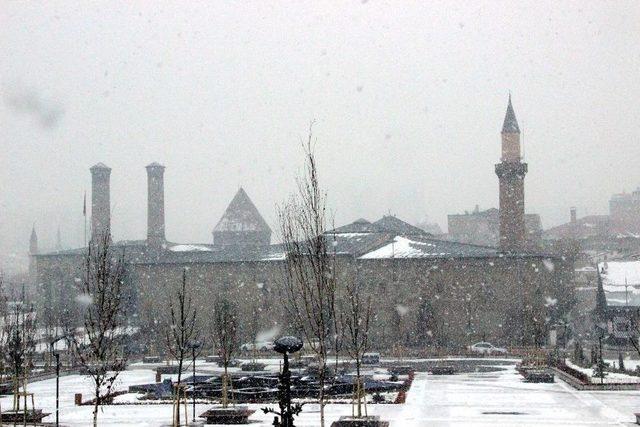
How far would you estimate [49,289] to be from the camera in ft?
237

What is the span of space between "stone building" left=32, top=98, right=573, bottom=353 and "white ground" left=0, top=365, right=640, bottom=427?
20.9 m

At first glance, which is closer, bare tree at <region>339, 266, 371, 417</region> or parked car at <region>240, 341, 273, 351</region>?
bare tree at <region>339, 266, 371, 417</region>

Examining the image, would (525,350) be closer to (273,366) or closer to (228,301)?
(273,366)

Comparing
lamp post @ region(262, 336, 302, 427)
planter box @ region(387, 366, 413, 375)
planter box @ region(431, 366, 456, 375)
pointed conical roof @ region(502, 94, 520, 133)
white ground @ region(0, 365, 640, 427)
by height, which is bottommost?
planter box @ region(387, 366, 413, 375)

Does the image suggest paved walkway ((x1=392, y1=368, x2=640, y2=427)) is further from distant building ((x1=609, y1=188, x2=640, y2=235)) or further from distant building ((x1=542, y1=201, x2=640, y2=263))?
distant building ((x1=609, y1=188, x2=640, y2=235))

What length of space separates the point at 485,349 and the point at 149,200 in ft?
112

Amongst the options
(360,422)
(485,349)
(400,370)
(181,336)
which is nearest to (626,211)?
(485,349)

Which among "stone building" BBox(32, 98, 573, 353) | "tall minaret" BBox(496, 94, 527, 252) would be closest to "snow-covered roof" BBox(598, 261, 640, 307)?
"stone building" BBox(32, 98, 573, 353)

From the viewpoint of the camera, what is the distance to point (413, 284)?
2202 inches

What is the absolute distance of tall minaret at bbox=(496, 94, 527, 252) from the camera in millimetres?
56188

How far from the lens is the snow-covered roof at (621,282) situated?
51594 millimetres

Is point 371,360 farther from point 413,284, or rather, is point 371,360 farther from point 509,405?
point 509,405

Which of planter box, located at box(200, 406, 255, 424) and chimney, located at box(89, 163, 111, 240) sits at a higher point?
chimney, located at box(89, 163, 111, 240)

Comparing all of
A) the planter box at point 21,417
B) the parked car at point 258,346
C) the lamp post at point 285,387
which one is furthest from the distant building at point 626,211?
the lamp post at point 285,387
